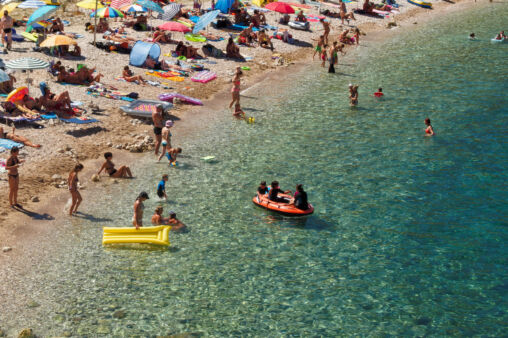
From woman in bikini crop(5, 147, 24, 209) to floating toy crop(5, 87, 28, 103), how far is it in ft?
23.1

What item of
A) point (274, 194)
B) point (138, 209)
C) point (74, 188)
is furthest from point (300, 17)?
point (138, 209)

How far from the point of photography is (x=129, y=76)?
31547 millimetres

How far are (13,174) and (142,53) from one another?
55.5ft

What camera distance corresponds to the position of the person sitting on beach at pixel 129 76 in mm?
31055

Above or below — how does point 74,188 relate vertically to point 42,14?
below

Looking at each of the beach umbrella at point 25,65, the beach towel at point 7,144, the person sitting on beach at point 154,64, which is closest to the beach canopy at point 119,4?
the person sitting on beach at point 154,64

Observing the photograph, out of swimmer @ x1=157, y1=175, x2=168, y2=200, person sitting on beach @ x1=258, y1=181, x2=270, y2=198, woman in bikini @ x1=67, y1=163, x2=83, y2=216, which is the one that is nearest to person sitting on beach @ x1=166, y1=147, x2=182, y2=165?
swimmer @ x1=157, y1=175, x2=168, y2=200

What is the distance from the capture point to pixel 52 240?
17.3 metres

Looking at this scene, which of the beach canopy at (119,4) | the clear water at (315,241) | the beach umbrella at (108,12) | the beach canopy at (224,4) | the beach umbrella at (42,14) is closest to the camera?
the clear water at (315,241)

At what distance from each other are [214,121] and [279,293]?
14185 mm

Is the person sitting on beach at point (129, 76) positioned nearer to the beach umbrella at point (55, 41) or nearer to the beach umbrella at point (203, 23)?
the beach umbrella at point (55, 41)

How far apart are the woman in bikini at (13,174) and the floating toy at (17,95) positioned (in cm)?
703

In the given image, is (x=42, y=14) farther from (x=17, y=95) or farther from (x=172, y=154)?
(x=172, y=154)

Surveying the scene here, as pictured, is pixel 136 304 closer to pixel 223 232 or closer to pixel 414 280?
pixel 223 232
